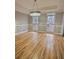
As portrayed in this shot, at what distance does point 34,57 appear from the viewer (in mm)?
3051

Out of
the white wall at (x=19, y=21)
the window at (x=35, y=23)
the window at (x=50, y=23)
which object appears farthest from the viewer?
the window at (x=35, y=23)

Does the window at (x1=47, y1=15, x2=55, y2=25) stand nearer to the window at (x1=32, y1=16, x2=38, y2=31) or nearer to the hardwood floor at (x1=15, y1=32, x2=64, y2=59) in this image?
the window at (x1=32, y1=16, x2=38, y2=31)

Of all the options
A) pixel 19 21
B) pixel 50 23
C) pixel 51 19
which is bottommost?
pixel 50 23

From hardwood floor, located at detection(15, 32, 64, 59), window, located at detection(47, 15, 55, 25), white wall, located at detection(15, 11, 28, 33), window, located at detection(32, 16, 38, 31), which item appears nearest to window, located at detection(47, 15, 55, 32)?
window, located at detection(47, 15, 55, 25)

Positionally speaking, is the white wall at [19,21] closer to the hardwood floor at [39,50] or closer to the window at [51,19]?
the window at [51,19]

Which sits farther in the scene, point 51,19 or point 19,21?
point 51,19

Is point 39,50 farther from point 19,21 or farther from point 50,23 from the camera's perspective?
point 50,23

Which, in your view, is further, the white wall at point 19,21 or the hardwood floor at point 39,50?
the white wall at point 19,21

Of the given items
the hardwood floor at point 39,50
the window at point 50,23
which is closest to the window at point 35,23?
the window at point 50,23

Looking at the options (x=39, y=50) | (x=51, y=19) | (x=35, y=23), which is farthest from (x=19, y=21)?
(x=39, y=50)

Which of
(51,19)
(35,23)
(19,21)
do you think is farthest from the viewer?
(35,23)
